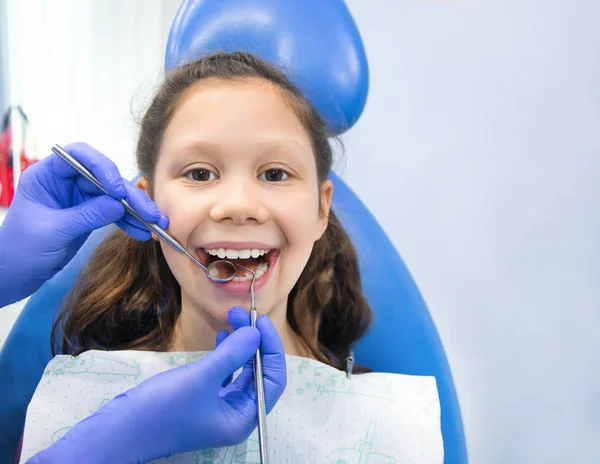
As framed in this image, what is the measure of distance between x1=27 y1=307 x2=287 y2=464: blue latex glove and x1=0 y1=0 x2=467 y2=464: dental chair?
38 centimetres

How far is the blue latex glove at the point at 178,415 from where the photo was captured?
2.61 feet

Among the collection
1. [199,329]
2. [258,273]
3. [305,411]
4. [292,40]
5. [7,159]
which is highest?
[292,40]

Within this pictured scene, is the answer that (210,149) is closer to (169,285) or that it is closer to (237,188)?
(237,188)

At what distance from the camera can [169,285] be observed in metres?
1.20

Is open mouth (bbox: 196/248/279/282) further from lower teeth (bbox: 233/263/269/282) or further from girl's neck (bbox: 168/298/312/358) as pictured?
girl's neck (bbox: 168/298/312/358)

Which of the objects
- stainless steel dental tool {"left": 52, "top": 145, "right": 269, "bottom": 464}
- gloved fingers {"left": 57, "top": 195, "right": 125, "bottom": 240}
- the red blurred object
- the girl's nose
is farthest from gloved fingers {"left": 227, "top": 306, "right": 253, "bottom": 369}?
the red blurred object

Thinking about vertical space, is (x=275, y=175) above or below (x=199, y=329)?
above

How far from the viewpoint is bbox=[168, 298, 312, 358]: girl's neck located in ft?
3.51

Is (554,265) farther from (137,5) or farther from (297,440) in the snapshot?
(137,5)

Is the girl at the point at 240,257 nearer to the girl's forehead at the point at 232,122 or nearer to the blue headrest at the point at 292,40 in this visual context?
the girl's forehead at the point at 232,122

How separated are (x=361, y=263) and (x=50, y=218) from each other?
0.62 m

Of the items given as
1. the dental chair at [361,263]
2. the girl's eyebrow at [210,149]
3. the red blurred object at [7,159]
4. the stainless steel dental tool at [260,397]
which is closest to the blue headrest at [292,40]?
the dental chair at [361,263]

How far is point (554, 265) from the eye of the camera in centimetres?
165

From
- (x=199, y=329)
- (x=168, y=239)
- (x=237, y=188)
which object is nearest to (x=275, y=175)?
(x=237, y=188)
